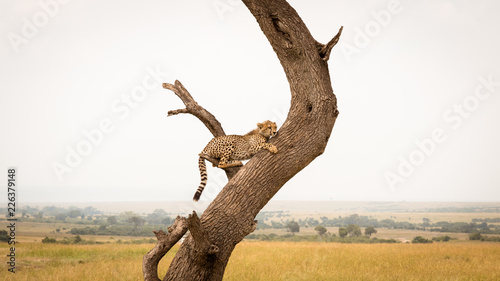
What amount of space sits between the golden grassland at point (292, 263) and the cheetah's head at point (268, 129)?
322cm

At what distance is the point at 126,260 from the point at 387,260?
5.69 meters

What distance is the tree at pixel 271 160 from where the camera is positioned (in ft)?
15.5

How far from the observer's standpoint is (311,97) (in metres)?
5.18

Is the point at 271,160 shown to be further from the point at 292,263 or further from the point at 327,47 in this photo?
the point at 292,263

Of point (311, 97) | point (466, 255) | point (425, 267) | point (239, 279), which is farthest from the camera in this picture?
point (466, 255)

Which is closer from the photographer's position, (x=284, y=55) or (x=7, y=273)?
(x=284, y=55)

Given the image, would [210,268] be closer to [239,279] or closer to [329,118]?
[329,118]

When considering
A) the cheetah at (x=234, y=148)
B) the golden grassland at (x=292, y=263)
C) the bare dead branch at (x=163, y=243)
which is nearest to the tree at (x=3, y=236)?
the golden grassland at (x=292, y=263)

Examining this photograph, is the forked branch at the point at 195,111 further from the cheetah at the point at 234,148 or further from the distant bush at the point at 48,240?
the distant bush at the point at 48,240

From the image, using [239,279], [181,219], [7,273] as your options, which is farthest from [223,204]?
[7,273]

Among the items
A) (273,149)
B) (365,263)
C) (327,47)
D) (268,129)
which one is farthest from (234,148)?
(365,263)

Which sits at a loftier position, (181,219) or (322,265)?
(181,219)

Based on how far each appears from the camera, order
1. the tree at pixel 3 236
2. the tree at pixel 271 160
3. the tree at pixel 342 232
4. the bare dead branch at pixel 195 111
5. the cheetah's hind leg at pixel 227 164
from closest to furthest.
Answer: the tree at pixel 271 160 < the cheetah's hind leg at pixel 227 164 < the bare dead branch at pixel 195 111 < the tree at pixel 3 236 < the tree at pixel 342 232

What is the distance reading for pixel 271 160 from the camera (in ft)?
16.2
